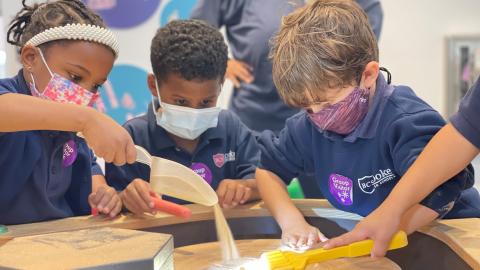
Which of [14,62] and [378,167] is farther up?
[14,62]

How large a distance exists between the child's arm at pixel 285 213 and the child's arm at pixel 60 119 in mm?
359

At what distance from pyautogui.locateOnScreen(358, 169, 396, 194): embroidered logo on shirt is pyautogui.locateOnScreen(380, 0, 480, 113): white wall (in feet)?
6.00

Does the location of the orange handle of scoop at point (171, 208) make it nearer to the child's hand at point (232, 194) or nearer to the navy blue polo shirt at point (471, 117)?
the child's hand at point (232, 194)

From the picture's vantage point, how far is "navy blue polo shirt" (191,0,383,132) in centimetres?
188

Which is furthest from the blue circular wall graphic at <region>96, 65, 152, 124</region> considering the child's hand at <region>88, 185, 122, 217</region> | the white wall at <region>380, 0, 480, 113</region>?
the child's hand at <region>88, 185, 122, 217</region>

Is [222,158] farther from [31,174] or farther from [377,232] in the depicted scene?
[377,232]

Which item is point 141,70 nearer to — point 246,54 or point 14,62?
point 14,62

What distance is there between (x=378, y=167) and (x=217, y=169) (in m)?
0.46

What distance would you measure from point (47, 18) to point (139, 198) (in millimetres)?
406

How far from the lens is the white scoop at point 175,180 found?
0.91 meters

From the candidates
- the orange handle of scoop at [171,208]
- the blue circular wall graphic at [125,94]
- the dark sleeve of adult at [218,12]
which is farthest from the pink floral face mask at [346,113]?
the blue circular wall graphic at [125,94]

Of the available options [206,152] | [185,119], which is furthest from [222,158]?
[185,119]

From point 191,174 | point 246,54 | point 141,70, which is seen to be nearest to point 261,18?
point 246,54

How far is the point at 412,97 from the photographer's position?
100cm
